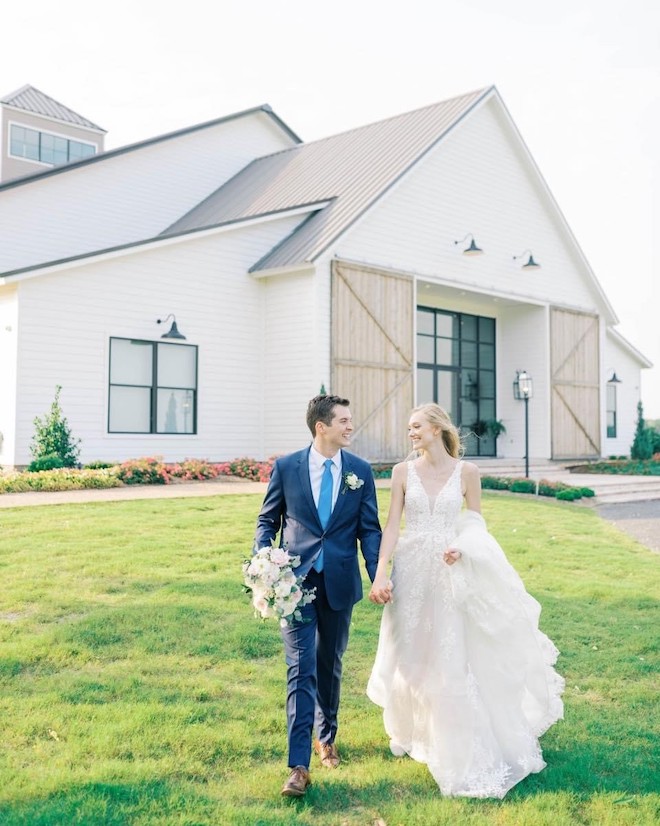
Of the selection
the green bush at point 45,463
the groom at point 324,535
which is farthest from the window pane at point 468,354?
the groom at point 324,535

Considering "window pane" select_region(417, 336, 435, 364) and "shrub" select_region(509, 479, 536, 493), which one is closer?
"shrub" select_region(509, 479, 536, 493)

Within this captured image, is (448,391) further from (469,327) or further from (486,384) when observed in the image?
(469,327)

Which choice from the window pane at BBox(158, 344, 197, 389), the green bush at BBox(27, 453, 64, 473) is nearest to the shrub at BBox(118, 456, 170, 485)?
the green bush at BBox(27, 453, 64, 473)

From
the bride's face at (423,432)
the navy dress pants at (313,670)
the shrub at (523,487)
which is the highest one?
the bride's face at (423,432)

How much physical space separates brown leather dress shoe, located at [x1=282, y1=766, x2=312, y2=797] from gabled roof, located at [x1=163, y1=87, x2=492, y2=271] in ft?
45.9

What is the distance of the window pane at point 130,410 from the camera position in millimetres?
16594

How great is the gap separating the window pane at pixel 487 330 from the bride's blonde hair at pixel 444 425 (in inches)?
796

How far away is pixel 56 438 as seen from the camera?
49.6ft

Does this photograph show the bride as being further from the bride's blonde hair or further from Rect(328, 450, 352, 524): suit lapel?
Rect(328, 450, 352, 524): suit lapel

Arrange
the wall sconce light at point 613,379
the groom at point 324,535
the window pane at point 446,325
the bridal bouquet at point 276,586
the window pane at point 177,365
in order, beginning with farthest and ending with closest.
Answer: the wall sconce light at point 613,379 < the window pane at point 446,325 < the window pane at point 177,365 < the groom at point 324,535 < the bridal bouquet at point 276,586

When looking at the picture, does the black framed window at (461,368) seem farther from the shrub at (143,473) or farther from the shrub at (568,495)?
the shrub at (143,473)

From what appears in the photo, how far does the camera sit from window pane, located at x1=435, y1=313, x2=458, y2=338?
23.3 m

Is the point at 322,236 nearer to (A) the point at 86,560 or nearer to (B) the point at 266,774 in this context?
(A) the point at 86,560

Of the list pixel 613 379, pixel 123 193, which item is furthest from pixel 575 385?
pixel 123 193
